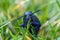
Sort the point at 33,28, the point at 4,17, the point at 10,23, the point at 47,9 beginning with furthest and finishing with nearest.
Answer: the point at 47,9
the point at 4,17
the point at 10,23
the point at 33,28

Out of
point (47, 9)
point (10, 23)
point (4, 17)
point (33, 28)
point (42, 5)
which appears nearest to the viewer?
point (33, 28)

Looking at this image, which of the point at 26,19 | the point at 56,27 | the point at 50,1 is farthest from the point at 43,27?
the point at 50,1

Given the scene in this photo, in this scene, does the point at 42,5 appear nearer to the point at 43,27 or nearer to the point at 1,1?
the point at 1,1

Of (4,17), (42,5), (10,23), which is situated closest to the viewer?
(10,23)

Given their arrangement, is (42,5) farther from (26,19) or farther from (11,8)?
(26,19)

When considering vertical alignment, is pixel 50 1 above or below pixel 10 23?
above

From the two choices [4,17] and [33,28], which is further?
[4,17]

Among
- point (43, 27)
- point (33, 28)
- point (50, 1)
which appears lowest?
point (33, 28)

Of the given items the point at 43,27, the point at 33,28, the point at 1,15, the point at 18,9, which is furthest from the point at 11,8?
the point at 33,28

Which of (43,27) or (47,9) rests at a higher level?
A: (47,9)
